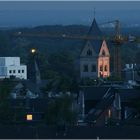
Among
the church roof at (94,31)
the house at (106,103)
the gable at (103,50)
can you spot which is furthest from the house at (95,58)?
the house at (106,103)

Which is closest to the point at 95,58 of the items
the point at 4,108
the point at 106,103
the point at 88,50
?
the point at 88,50

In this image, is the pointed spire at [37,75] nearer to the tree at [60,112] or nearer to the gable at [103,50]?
the gable at [103,50]

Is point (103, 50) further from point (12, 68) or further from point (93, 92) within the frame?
point (93, 92)

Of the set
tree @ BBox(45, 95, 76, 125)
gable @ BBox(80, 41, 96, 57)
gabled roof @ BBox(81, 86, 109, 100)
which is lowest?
tree @ BBox(45, 95, 76, 125)

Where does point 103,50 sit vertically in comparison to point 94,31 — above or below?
below

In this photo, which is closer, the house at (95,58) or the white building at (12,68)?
the white building at (12,68)

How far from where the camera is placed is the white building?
186ft

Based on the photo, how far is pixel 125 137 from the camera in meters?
17.2

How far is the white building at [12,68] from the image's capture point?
5659 cm

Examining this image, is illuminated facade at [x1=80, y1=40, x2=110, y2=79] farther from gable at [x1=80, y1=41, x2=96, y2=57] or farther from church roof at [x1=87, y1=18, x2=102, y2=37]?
church roof at [x1=87, y1=18, x2=102, y2=37]

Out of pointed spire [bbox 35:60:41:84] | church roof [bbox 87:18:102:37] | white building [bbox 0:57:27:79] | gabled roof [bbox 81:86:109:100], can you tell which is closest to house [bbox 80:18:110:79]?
church roof [bbox 87:18:102:37]

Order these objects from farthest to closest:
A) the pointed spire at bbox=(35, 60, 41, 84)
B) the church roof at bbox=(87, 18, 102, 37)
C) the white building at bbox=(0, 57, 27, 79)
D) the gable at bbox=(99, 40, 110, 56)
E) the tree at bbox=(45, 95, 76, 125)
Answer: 1. the church roof at bbox=(87, 18, 102, 37)
2. the gable at bbox=(99, 40, 110, 56)
3. the white building at bbox=(0, 57, 27, 79)
4. the pointed spire at bbox=(35, 60, 41, 84)
5. the tree at bbox=(45, 95, 76, 125)

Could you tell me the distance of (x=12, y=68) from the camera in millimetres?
59188

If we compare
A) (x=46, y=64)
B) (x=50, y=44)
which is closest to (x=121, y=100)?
(x=46, y=64)
